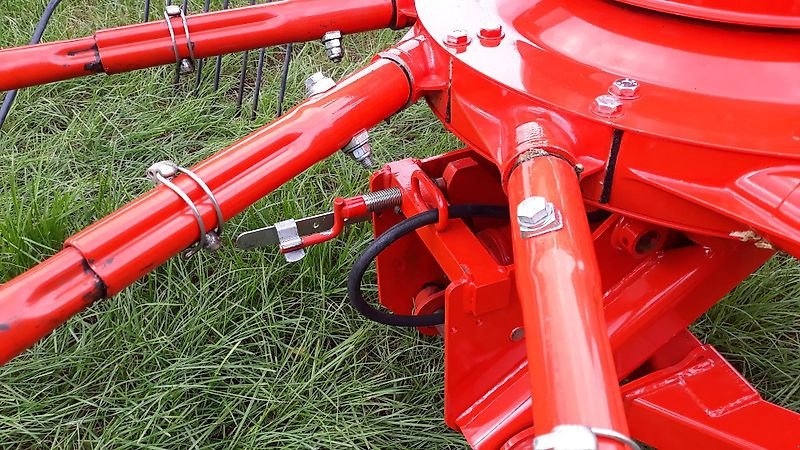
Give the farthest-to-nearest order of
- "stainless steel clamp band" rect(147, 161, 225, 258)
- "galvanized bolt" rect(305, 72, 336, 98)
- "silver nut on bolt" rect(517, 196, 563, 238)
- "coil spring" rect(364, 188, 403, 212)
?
1. "coil spring" rect(364, 188, 403, 212)
2. "galvanized bolt" rect(305, 72, 336, 98)
3. "stainless steel clamp band" rect(147, 161, 225, 258)
4. "silver nut on bolt" rect(517, 196, 563, 238)

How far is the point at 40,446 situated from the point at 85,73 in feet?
2.97

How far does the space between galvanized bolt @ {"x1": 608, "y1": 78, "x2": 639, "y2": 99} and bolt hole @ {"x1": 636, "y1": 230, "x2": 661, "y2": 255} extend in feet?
1.01

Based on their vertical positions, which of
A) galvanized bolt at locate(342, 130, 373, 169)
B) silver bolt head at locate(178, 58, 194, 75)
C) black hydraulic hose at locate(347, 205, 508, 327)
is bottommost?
black hydraulic hose at locate(347, 205, 508, 327)

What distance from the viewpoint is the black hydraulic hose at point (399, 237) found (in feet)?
4.50

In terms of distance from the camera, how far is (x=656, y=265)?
1333mm

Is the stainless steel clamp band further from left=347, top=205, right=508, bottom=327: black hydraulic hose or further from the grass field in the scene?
the grass field

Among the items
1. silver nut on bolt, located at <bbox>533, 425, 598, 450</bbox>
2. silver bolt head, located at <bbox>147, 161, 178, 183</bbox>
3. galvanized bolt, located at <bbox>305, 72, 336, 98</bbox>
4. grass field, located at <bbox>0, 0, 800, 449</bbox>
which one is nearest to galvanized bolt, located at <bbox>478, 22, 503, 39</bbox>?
galvanized bolt, located at <bbox>305, 72, 336, 98</bbox>

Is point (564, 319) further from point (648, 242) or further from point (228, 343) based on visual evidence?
point (228, 343)

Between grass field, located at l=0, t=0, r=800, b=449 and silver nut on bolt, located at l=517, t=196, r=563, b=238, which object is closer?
silver nut on bolt, located at l=517, t=196, r=563, b=238

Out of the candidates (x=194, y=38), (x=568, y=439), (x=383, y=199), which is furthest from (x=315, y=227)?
(x=568, y=439)

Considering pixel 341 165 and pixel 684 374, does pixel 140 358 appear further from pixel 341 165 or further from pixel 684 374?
pixel 684 374

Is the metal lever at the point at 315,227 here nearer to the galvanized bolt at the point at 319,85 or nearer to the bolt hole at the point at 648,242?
the galvanized bolt at the point at 319,85

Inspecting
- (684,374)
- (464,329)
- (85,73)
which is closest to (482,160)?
(464,329)

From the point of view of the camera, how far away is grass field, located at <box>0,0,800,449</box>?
1.76 metres
